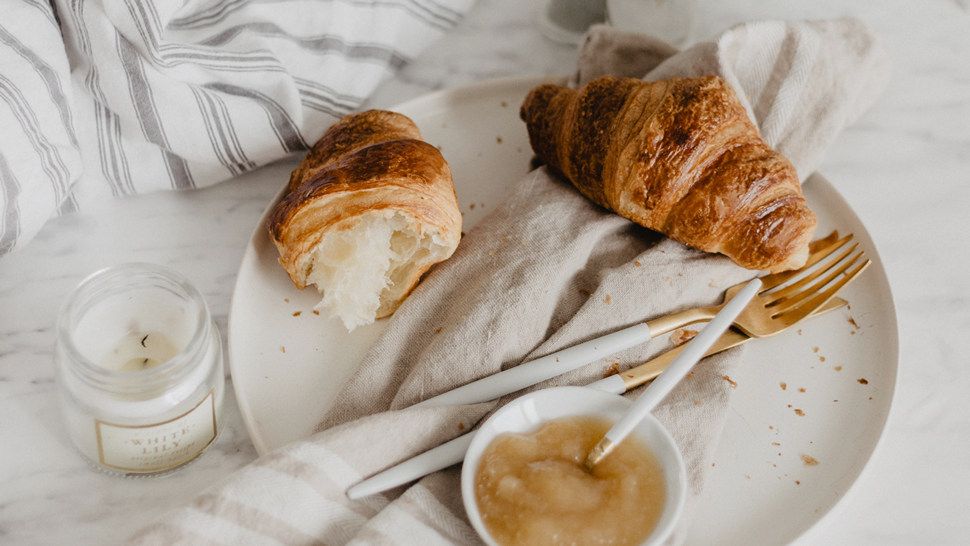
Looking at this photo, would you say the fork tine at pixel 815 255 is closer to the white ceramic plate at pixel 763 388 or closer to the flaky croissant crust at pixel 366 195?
the white ceramic plate at pixel 763 388

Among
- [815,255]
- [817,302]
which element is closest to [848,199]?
[815,255]

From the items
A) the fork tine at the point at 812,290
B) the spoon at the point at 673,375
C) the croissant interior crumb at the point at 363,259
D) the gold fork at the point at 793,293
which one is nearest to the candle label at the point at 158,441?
the croissant interior crumb at the point at 363,259

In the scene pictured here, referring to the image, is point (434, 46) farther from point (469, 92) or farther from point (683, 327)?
point (683, 327)

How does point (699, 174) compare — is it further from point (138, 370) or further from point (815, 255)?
point (138, 370)

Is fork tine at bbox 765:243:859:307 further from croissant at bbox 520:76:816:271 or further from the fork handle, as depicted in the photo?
the fork handle

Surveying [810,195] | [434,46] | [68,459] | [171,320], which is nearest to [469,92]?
[434,46]
